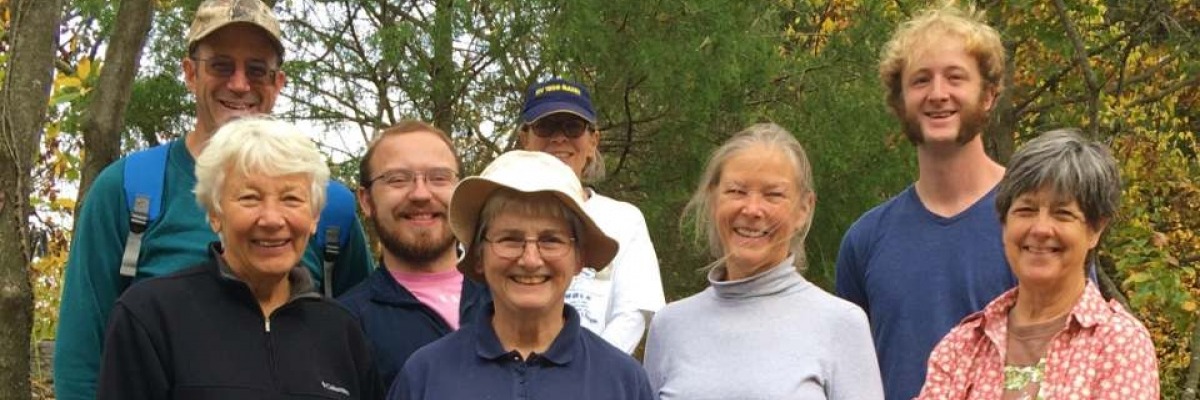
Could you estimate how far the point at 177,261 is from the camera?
372 centimetres

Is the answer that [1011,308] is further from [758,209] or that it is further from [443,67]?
[443,67]

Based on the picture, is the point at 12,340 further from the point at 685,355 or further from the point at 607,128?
the point at 607,128

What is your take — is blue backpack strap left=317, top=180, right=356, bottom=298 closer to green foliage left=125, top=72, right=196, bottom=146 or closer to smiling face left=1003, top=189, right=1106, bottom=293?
smiling face left=1003, top=189, right=1106, bottom=293

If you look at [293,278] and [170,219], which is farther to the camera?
[170,219]

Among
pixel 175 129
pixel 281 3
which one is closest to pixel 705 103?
pixel 281 3

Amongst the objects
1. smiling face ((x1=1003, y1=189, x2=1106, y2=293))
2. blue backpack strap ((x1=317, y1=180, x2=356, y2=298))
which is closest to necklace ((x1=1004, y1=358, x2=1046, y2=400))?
smiling face ((x1=1003, y1=189, x2=1106, y2=293))

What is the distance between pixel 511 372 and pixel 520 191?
408mm

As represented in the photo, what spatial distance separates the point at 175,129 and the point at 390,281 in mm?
3051

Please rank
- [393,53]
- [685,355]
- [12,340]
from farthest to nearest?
[393,53], [12,340], [685,355]

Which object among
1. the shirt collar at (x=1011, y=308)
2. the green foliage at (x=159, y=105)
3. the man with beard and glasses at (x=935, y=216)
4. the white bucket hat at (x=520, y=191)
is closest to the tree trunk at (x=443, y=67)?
the green foliage at (x=159, y=105)

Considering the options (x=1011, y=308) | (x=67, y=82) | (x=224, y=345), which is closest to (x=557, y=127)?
(x=224, y=345)

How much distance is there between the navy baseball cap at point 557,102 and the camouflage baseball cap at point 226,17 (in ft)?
3.41

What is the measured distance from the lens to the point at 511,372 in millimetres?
3262

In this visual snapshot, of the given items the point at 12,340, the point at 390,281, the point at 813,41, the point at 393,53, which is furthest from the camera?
the point at 813,41
